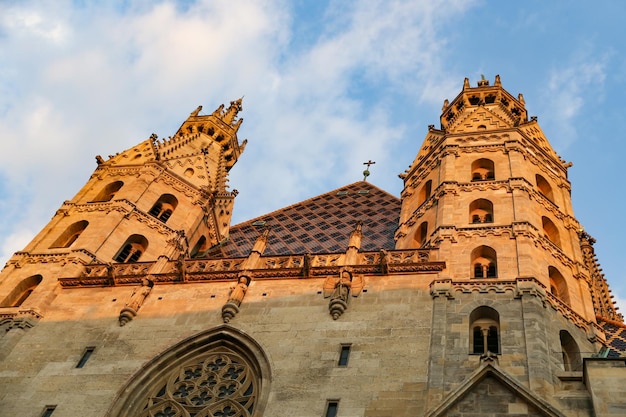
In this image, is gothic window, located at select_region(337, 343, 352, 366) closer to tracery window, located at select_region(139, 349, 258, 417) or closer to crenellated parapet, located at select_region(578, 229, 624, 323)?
tracery window, located at select_region(139, 349, 258, 417)

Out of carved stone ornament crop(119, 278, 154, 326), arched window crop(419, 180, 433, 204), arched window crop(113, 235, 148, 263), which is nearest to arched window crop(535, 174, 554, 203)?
arched window crop(419, 180, 433, 204)

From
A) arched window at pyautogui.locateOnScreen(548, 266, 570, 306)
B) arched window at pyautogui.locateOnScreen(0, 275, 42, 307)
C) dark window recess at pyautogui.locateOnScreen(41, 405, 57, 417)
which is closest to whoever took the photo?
dark window recess at pyautogui.locateOnScreen(41, 405, 57, 417)

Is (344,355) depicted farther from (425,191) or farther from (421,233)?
(425,191)

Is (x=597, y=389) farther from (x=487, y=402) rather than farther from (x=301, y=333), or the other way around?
(x=301, y=333)

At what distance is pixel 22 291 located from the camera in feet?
63.5

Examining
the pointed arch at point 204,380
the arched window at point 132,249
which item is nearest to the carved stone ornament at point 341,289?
the pointed arch at point 204,380

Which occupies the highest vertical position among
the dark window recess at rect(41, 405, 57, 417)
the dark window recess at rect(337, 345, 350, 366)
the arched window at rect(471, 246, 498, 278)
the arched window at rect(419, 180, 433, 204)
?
the arched window at rect(419, 180, 433, 204)

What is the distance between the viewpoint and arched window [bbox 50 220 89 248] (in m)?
21.1

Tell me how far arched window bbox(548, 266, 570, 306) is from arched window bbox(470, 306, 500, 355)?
216 centimetres

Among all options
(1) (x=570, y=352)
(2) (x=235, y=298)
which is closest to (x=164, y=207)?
(2) (x=235, y=298)

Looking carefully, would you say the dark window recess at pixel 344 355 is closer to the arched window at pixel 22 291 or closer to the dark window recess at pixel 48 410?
the dark window recess at pixel 48 410

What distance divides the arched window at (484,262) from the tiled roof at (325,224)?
3.85 m

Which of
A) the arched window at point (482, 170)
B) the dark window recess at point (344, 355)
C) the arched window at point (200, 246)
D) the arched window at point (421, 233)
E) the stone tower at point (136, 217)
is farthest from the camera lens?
the arched window at point (200, 246)

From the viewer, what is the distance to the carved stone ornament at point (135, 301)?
1705 centimetres
